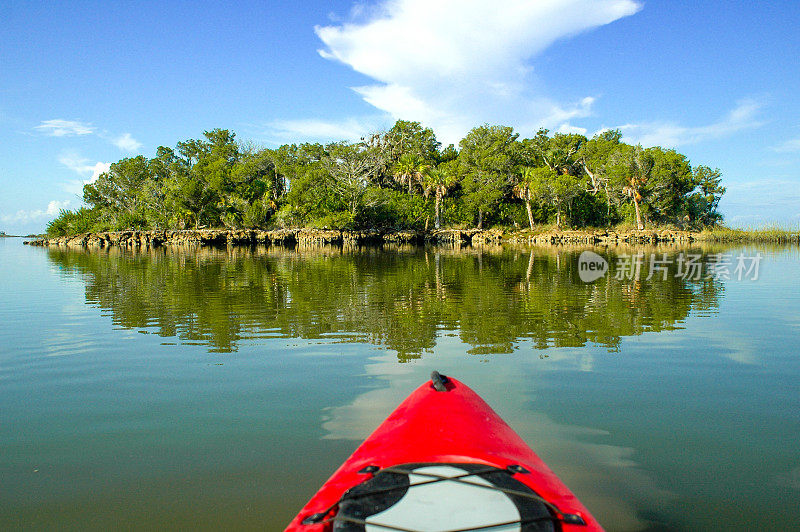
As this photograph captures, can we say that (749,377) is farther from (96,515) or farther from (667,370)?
(96,515)

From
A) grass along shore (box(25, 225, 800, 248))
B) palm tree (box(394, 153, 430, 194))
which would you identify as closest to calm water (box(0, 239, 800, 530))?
grass along shore (box(25, 225, 800, 248))

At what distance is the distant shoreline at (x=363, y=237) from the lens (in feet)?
159

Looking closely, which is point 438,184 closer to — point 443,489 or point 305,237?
point 305,237

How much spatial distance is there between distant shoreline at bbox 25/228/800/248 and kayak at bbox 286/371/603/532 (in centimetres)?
4900

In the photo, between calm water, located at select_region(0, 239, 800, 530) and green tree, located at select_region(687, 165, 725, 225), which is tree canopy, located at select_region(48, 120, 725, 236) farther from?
calm water, located at select_region(0, 239, 800, 530)

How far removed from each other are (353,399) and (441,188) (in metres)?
52.2

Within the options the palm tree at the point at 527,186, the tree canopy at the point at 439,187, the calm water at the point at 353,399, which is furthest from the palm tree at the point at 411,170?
the calm water at the point at 353,399

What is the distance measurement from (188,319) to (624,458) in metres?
8.91

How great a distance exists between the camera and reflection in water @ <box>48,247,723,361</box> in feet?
28.2

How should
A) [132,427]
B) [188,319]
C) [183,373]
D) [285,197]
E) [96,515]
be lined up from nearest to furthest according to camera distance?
1. [96,515]
2. [132,427]
3. [183,373]
4. [188,319]
5. [285,197]

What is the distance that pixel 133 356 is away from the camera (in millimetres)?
7367

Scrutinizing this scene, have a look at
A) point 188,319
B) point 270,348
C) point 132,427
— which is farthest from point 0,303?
point 132,427

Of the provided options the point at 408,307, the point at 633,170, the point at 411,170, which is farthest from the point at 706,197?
the point at 408,307

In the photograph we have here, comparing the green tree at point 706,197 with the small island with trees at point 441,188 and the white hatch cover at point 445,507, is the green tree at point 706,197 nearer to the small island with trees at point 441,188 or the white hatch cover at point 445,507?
the small island with trees at point 441,188
